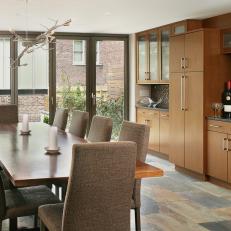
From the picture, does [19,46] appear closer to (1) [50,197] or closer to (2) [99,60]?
(2) [99,60]

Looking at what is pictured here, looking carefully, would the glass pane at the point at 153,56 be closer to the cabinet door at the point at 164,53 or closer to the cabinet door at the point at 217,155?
the cabinet door at the point at 164,53

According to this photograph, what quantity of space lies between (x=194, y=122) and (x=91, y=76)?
10.2ft

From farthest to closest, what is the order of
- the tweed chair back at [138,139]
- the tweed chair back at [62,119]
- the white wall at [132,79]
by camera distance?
the white wall at [132,79] → the tweed chair back at [62,119] → the tweed chair back at [138,139]

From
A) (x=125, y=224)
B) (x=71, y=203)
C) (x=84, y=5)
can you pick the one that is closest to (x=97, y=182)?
(x=71, y=203)

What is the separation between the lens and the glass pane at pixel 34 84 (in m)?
8.26

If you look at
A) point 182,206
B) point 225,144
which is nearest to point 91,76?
point 225,144

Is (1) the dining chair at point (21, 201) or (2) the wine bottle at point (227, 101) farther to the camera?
(2) the wine bottle at point (227, 101)

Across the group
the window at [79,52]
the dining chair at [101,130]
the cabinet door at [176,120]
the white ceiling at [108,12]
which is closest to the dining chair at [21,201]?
the dining chair at [101,130]

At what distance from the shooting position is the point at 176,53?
6535 millimetres

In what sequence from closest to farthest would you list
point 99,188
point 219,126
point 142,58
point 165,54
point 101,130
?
point 99,188, point 101,130, point 219,126, point 165,54, point 142,58

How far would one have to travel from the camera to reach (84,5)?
5582mm

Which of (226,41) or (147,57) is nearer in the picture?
(226,41)

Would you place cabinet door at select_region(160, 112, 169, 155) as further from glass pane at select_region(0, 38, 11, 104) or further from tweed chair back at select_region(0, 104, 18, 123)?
glass pane at select_region(0, 38, 11, 104)

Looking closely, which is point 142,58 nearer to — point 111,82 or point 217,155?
point 111,82
